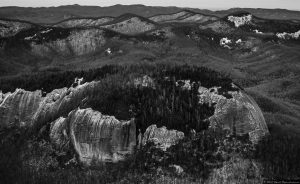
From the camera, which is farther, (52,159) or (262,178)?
(52,159)

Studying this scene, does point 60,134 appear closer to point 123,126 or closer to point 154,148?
point 123,126

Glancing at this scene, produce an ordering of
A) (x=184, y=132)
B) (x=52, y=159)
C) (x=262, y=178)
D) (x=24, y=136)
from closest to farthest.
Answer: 1. (x=262, y=178)
2. (x=184, y=132)
3. (x=52, y=159)
4. (x=24, y=136)

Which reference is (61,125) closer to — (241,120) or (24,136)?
(24,136)

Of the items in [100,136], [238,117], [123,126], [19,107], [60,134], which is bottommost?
[60,134]

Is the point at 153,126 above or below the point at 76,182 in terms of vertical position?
above

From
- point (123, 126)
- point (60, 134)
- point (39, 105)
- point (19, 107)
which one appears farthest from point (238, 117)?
point (19, 107)

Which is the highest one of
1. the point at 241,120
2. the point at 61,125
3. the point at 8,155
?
the point at 241,120

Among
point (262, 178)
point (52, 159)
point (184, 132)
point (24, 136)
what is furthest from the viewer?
point (24, 136)

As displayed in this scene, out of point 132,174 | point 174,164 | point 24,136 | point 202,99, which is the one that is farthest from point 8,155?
point 202,99
